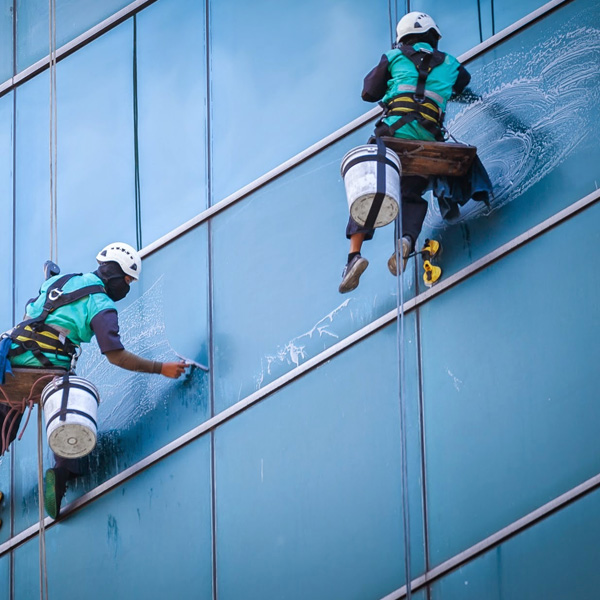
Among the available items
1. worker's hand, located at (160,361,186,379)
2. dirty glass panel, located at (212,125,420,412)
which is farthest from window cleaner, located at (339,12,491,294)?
worker's hand, located at (160,361,186,379)

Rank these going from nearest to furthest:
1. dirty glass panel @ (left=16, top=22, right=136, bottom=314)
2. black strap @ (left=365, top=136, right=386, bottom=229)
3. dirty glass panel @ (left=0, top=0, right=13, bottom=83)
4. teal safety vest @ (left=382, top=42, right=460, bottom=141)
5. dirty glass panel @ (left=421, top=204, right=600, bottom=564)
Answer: black strap @ (left=365, top=136, right=386, bottom=229) → dirty glass panel @ (left=421, top=204, right=600, bottom=564) → teal safety vest @ (left=382, top=42, right=460, bottom=141) → dirty glass panel @ (left=16, top=22, right=136, bottom=314) → dirty glass panel @ (left=0, top=0, right=13, bottom=83)

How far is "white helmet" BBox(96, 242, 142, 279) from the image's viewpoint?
10.9 meters

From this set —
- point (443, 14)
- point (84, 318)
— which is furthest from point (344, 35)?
point (84, 318)

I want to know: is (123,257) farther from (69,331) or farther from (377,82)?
(377,82)

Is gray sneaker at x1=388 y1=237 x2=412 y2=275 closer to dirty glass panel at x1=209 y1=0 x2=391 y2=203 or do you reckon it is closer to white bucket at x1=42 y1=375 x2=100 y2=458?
dirty glass panel at x1=209 y1=0 x2=391 y2=203

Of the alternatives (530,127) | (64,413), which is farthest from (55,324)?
(530,127)

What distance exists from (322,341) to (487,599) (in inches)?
76.9

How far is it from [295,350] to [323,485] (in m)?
0.92

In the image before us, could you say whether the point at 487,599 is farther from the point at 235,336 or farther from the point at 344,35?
the point at 344,35

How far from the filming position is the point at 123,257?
35.7 feet

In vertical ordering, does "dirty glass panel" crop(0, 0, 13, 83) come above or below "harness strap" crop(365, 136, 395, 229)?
above

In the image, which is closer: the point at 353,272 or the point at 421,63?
the point at 353,272

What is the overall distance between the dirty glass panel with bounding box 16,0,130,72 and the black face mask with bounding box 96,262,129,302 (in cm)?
228

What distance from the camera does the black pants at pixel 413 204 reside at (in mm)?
10375
